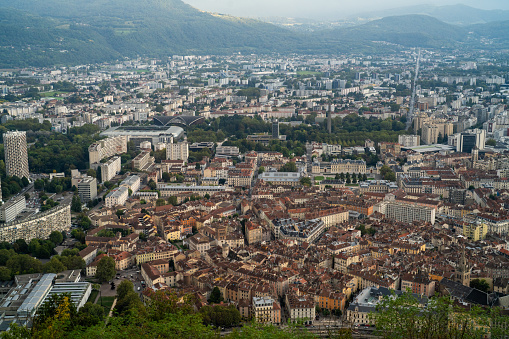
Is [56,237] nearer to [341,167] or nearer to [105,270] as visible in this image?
[105,270]

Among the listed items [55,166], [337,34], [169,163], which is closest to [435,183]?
[169,163]

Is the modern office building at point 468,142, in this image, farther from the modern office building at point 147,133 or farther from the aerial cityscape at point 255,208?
the modern office building at point 147,133

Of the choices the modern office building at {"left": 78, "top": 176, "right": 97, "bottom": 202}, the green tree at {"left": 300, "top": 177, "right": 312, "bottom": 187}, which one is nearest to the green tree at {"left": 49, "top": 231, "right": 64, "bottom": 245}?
the modern office building at {"left": 78, "top": 176, "right": 97, "bottom": 202}

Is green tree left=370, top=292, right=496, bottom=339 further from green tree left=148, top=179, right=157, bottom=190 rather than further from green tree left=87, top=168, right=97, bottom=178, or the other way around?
green tree left=87, top=168, right=97, bottom=178

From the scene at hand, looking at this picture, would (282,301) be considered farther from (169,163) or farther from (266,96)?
(266,96)

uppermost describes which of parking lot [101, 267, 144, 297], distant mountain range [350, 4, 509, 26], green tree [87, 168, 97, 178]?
distant mountain range [350, 4, 509, 26]

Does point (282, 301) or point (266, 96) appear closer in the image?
point (282, 301)
